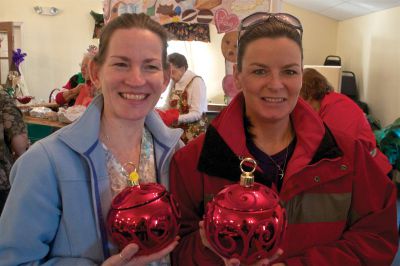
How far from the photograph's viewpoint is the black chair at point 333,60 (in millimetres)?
7211

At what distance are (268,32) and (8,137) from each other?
195 cm

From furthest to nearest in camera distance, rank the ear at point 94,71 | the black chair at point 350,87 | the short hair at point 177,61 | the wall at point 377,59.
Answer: the black chair at point 350,87 → the wall at point 377,59 → the short hair at point 177,61 → the ear at point 94,71

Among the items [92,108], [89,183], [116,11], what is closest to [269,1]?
[116,11]

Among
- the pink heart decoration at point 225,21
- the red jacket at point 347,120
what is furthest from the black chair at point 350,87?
the pink heart decoration at point 225,21

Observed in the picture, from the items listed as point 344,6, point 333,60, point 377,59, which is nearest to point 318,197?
point 377,59

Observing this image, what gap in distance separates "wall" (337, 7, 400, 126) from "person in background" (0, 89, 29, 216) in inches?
187

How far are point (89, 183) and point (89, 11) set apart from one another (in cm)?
710

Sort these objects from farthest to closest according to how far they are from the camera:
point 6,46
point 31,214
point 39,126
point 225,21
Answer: point 6,46 → point 39,126 → point 225,21 → point 31,214

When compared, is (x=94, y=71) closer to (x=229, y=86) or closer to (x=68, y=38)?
(x=229, y=86)

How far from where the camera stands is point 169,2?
2467 mm

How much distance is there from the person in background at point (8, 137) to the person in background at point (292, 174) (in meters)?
1.55

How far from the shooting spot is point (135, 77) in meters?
1.12

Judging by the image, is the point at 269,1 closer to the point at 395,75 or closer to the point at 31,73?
the point at 395,75

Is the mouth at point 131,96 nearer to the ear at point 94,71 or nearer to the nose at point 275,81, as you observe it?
the ear at point 94,71
